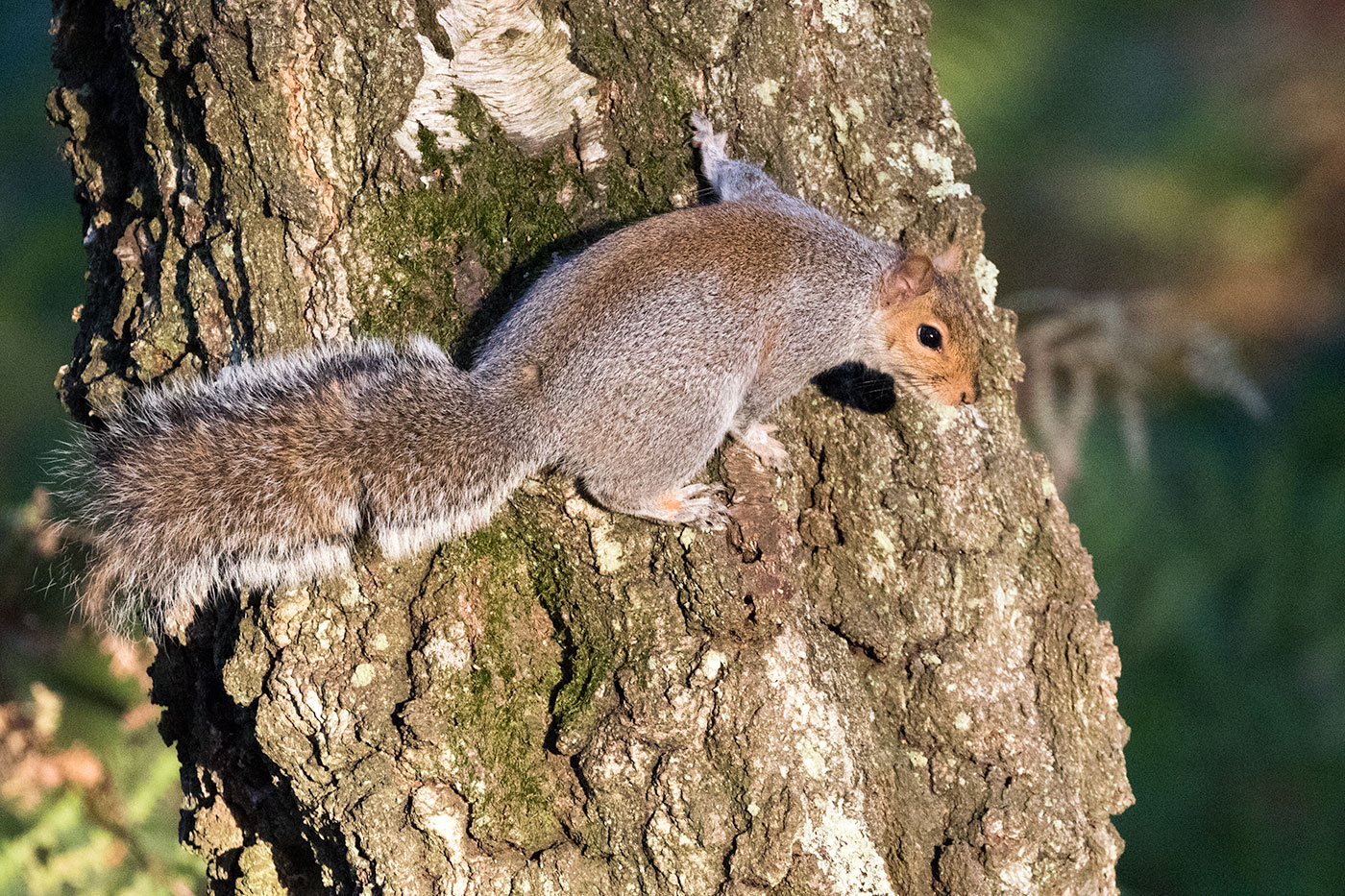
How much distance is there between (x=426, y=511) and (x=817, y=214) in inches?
32.0

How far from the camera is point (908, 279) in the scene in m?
1.74

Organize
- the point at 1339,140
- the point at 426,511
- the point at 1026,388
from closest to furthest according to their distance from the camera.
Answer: the point at 426,511 < the point at 1026,388 < the point at 1339,140

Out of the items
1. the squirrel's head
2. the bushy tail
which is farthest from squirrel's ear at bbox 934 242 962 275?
the bushy tail

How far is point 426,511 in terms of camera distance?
1461 mm

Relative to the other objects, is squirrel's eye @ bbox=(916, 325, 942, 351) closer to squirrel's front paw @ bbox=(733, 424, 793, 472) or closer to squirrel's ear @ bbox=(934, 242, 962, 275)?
squirrel's ear @ bbox=(934, 242, 962, 275)

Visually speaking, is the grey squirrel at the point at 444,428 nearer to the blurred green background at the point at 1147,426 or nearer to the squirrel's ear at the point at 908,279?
the squirrel's ear at the point at 908,279

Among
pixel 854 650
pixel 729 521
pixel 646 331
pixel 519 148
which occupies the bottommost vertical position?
pixel 854 650

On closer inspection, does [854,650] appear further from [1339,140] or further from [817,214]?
[1339,140]

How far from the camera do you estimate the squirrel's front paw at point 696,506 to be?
1500 mm

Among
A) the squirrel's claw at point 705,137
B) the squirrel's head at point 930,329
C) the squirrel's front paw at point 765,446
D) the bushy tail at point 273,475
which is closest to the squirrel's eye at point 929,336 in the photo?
the squirrel's head at point 930,329

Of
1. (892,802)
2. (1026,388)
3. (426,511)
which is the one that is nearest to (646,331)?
(426,511)

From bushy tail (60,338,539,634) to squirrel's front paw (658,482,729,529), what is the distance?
0.84ft

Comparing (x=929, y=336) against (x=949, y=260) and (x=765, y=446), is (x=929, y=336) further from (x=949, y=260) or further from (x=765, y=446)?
(x=765, y=446)

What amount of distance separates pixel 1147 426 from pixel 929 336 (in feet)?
7.44
